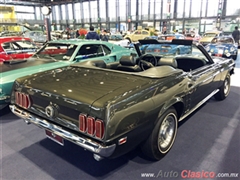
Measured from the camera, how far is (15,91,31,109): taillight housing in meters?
2.20

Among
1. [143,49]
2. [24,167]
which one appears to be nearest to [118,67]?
[143,49]

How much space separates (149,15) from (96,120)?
28.6m

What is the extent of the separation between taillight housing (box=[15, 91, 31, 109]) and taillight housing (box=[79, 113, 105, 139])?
0.85 m

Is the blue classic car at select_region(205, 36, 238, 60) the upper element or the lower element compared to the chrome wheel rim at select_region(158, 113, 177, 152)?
upper

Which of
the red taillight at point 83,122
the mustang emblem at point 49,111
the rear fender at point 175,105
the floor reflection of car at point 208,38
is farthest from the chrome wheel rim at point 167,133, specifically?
the floor reflection of car at point 208,38

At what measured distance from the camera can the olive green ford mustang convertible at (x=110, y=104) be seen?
1.66 meters

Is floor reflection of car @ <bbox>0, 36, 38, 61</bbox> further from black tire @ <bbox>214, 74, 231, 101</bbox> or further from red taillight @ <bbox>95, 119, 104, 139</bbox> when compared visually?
black tire @ <bbox>214, 74, 231, 101</bbox>

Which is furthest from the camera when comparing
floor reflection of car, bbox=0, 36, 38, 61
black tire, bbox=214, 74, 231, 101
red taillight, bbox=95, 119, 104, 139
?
floor reflection of car, bbox=0, 36, 38, 61

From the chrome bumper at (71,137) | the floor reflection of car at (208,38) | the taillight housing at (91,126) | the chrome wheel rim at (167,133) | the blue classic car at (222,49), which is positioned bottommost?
the chrome wheel rim at (167,133)

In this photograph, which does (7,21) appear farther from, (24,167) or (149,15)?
(149,15)

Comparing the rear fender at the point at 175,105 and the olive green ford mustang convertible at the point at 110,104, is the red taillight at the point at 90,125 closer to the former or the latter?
the olive green ford mustang convertible at the point at 110,104

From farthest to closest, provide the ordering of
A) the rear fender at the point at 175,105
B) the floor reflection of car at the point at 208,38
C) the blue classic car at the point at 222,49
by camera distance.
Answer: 1. the floor reflection of car at the point at 208,38
2. the blue classic car at the point at 222,49
3. the rear fender at the point at 175,105

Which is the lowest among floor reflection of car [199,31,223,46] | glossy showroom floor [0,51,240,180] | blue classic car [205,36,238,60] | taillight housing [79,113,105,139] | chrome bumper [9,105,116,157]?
glossy showroom floor [0,51,240,180]

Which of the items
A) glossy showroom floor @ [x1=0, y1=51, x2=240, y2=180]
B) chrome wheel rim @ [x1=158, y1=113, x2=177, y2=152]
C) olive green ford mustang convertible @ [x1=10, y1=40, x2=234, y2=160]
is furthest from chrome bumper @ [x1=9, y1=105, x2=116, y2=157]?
chrome wheel rim @ [x1=158, y1=113, x2=177, y2=152]
